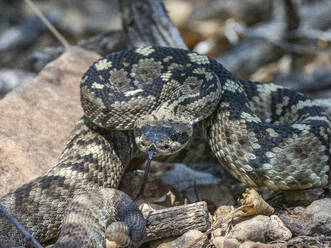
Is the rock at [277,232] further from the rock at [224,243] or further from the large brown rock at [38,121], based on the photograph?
the large brown rock at [38,121]

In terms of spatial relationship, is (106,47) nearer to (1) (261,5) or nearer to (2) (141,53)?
(2) (141,53)

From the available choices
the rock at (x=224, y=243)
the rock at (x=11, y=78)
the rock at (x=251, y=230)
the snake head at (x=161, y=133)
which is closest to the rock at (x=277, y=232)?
the rock at (x=251, y=230)

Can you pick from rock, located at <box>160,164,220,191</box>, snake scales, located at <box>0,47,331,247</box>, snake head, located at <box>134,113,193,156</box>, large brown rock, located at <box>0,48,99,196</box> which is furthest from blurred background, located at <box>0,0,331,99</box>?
snake head, located at <box>134,113,193,156</box>

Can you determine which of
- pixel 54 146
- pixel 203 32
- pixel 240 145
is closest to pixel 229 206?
pixel 240 145

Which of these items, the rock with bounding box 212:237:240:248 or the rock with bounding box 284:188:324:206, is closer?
the rock with bounding box 212:237:240:248

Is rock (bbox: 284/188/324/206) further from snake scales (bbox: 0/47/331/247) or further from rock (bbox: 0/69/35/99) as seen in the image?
rock (bbox: 0/69/35/99)

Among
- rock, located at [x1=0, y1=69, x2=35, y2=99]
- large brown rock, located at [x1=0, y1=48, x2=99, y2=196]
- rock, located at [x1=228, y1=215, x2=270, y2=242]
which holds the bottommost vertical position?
rock, located at [x1=228, y1=215, x2=270, y2=242]

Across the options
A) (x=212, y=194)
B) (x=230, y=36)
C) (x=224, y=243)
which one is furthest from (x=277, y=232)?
(x=230, y=36)
